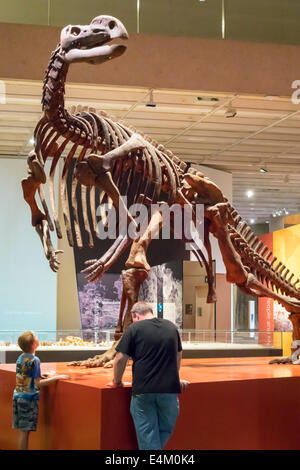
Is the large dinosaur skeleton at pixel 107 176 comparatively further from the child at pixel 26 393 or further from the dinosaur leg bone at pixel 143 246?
the child at pixel 26 393

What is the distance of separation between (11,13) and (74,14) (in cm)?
108

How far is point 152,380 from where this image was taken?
495 centimetres

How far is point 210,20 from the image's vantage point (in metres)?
11.7

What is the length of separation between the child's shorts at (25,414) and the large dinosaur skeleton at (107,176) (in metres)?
1.17

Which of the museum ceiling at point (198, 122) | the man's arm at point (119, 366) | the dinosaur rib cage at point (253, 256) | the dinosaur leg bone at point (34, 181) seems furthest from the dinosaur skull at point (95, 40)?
the museum ceiling at point (198, 122)

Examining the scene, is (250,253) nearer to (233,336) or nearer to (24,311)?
(233,336)

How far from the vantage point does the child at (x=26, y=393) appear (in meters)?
5.80

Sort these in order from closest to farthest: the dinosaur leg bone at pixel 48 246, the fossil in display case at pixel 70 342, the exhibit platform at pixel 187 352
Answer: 1. the dinosaur leg bone at pixel 48 246
2. the exhibit platform at pixel 187 352
3. the fossil in display case at pixel 70 342

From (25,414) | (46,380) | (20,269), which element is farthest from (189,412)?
(20,269)

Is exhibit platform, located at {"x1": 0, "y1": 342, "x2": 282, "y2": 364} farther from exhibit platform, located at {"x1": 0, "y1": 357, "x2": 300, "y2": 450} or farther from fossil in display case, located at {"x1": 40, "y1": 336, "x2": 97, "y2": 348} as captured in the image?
exhibit platform, located at {"x1": 0, "y1": 357, "x2": 300, "y2": 450}

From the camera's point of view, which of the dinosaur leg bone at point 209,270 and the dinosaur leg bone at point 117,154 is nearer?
the dinosaur leg bone at point 117,154

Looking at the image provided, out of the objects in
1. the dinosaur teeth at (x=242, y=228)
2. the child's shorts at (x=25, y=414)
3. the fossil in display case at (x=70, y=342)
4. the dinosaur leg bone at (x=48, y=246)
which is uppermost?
the dinosaur teeth at (x=242, y=228)

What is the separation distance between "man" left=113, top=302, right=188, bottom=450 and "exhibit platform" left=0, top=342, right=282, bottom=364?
15.9 ft

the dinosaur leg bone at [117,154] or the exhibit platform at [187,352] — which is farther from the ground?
the dinosaur leg bone at [117,154]
